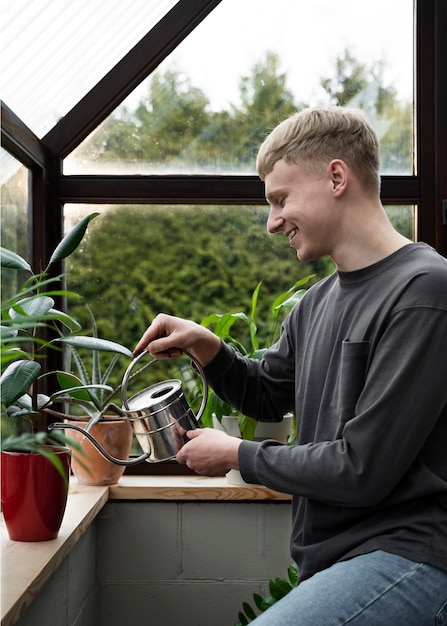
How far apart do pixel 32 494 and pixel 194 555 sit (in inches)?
31.3

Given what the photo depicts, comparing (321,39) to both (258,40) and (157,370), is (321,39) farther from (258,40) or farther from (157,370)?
(157,370)

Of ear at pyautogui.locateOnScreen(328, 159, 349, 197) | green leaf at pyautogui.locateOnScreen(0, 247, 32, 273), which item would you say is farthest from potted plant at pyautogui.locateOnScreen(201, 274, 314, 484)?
green leaf at pyautogui.locateOnScreen(0, 247, 32, 273)

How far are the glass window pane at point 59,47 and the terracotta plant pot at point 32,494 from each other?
918 millimetres

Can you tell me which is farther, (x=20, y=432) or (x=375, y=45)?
(x=375, y=45)

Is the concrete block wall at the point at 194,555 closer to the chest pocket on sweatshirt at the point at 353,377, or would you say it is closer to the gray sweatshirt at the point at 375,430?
the gray sweatshirt at the point at 375,430

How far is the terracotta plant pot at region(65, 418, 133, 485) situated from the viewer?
2258 mm

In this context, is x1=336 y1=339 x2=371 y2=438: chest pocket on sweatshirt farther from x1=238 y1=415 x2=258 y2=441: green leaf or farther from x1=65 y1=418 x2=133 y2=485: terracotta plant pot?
x1=65 y1=418 x2=133 y2=485: terracotta plant pot

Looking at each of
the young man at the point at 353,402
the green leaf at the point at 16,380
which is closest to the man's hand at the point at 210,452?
the young man at the point at 353,402

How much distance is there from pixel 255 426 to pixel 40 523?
74 cm

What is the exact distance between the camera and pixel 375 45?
8.43 feet

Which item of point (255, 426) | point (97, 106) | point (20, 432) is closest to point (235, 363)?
point (255, 426)

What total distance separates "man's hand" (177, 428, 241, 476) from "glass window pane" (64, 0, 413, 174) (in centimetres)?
117

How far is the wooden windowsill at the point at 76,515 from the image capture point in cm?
145

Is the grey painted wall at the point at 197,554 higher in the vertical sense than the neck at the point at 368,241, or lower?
lower
